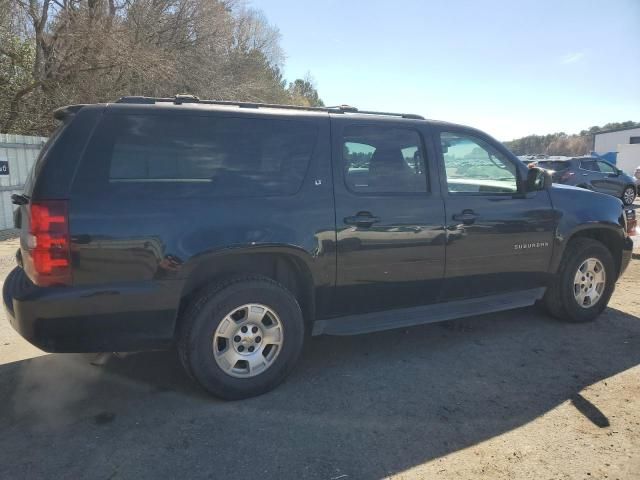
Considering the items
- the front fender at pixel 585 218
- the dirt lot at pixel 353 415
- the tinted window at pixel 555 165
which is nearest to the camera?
the dirt lot at pixel 353 415

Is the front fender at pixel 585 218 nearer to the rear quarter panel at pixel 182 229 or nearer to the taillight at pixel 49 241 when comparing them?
the rear quarter panel at pixel 182 229

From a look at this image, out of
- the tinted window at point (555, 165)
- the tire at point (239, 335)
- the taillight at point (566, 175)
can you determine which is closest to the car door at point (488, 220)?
the tire at point (239, 335)

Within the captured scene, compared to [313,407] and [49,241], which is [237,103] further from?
[313,407]

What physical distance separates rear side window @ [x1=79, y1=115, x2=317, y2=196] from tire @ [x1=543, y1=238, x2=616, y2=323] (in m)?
2.83

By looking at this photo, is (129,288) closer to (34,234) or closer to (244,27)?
(34,234)

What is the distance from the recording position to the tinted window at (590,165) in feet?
54.7

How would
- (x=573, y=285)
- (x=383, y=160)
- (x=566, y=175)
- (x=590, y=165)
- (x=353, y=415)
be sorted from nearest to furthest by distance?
(x=353, y=415) < (x=383, y=160) < (x=573, y=285) < (x=566, y=175) < (x=590, y=165)

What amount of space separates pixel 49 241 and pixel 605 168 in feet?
61.0

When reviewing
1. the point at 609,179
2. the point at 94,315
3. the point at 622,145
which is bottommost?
the point at 94,315

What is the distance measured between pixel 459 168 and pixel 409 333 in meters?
1.59

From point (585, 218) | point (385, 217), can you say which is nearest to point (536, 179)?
point (585, 218)

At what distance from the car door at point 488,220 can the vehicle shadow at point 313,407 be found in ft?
1.96

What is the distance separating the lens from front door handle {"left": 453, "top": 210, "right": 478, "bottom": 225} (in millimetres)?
4066

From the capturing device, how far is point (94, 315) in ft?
9.77
